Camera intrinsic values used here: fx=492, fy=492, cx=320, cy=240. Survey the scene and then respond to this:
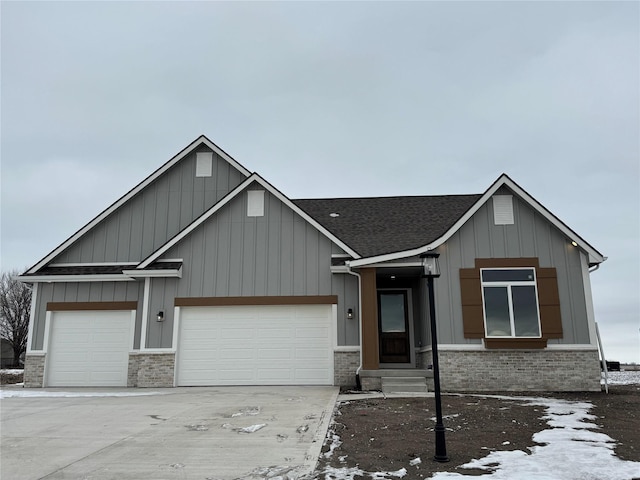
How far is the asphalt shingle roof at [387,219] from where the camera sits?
14141 mm

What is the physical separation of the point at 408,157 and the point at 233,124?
37.6 feet

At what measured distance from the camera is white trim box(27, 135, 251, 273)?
15.1 m

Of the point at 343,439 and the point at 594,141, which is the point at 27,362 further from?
the point at 594,141

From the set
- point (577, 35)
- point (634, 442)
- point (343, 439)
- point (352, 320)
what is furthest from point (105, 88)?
point (634, 442)

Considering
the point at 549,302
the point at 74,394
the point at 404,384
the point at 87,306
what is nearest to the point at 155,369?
the point at 74,394

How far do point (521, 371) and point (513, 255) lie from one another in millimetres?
2811

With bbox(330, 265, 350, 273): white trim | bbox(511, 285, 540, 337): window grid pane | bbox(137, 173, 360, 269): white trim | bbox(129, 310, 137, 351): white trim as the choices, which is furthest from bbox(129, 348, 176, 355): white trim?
bbox(511, 285, 540, 337): window grid pane

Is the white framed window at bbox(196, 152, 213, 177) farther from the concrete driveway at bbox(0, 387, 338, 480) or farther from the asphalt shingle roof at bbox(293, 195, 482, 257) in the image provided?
the concrete driveway at bbox(0, 387, 338, 480)

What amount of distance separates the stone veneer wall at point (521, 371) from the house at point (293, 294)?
1.2 inches

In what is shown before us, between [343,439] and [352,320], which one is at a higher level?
[352,320]

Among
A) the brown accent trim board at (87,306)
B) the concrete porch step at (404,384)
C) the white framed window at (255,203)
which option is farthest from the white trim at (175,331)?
the concrete porch step at (404,384)

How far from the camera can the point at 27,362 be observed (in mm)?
14305

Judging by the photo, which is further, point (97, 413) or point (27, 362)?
point (27, 362)

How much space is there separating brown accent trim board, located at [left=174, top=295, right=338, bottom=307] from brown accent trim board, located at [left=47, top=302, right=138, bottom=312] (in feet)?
6.12
